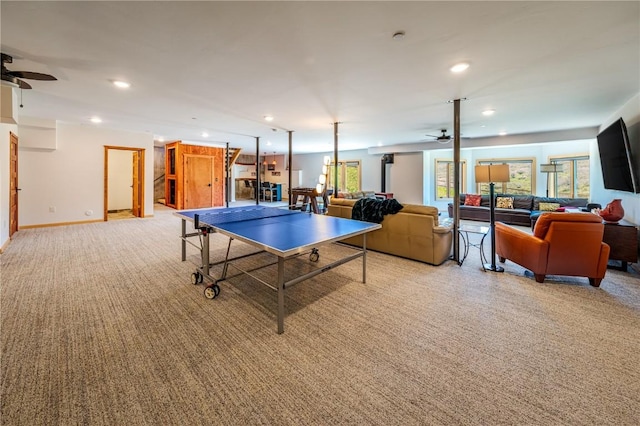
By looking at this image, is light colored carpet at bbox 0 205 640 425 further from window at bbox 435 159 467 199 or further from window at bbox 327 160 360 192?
window at bbox 327 160 360 192

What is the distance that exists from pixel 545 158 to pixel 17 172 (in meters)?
14.1

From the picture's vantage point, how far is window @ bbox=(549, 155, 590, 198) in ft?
26.3

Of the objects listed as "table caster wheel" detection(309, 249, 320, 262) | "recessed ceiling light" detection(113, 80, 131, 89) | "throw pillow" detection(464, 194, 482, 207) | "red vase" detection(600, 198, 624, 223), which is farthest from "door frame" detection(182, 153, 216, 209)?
"red vase" detection(600, 198, 624, 223)

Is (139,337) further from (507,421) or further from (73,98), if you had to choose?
(73,98)

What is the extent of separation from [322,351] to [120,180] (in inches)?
411

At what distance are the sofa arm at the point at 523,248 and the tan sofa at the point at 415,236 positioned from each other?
70cm

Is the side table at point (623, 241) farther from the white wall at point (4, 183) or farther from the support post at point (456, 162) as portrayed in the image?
the white wall at point (4, 183)

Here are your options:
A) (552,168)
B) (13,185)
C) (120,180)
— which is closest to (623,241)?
(552,168)

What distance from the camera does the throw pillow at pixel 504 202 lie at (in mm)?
8047

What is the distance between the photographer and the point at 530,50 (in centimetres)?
271

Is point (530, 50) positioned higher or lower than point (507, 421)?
higher

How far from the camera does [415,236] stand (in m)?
4.13

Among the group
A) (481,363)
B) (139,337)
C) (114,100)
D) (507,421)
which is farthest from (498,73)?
(114,100)

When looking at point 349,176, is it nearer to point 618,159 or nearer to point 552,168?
point 552,168
